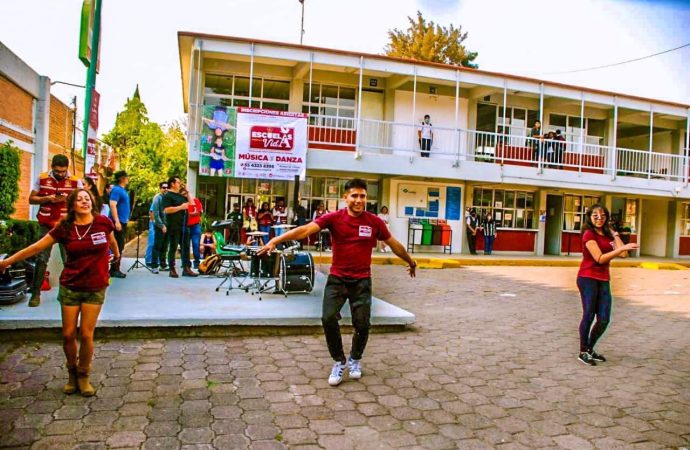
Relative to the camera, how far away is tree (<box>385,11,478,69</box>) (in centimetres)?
3662

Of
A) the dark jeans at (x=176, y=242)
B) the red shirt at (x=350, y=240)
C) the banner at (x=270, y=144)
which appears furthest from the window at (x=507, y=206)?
the red shirt at (x=350, y=240)

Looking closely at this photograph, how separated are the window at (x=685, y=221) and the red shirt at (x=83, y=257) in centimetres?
2568

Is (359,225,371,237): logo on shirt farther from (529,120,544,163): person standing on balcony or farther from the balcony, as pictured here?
(529,120,544,163): person standing on balcony

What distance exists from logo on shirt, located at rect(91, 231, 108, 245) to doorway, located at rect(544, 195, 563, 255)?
66.4ft

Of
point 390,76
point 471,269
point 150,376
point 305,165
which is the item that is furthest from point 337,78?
point 150,376

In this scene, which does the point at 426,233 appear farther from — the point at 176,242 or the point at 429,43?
the point at 429,43

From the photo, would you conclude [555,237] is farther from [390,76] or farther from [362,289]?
[362,289]

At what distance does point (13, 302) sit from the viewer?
19.8ft

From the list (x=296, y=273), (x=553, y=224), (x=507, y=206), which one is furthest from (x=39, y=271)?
(x=553, y=224)

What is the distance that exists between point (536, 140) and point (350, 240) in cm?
1645

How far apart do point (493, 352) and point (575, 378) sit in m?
1.00

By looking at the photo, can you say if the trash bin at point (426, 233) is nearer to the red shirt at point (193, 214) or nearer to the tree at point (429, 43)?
the red shirt at point (193, 214)

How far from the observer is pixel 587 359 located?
18.3 feet

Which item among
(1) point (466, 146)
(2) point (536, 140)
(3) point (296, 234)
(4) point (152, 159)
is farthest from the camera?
(4) point (152, 159)
